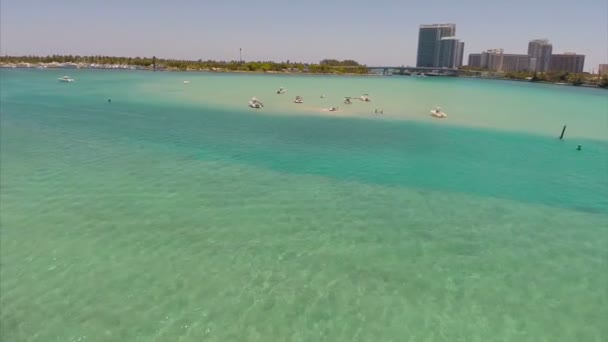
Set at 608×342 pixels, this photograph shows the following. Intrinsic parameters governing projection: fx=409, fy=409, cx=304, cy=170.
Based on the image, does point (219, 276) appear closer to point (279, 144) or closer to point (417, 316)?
point (417, 316)

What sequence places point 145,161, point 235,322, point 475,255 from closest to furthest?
point 235,322, point 475,255, point 145,161

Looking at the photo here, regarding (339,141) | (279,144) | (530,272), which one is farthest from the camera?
(339,141)

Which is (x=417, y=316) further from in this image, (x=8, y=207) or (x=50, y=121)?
(x=50, y=121)

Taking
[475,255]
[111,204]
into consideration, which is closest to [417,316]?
[475,255]

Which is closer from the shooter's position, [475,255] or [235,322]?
[235,322]

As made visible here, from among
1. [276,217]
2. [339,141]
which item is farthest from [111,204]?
[339,141]

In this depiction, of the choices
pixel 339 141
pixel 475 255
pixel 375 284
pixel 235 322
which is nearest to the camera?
pixel 235 322

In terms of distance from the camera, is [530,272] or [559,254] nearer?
[530,272]
